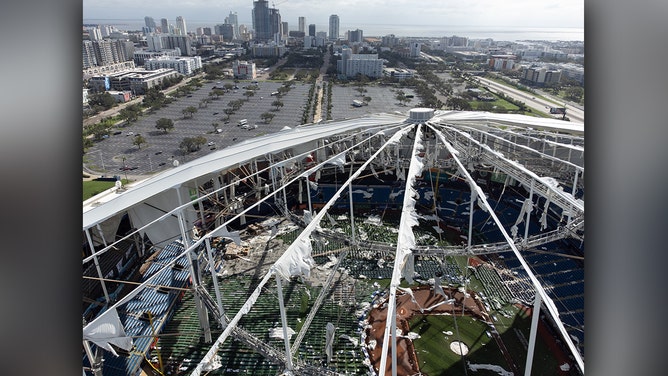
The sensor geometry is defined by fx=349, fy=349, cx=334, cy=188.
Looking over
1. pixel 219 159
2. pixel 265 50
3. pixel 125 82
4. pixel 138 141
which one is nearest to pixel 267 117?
pixel 138 141

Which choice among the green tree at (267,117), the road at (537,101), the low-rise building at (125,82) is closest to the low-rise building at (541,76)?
the road at (537,101)

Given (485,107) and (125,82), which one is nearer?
(485,107)

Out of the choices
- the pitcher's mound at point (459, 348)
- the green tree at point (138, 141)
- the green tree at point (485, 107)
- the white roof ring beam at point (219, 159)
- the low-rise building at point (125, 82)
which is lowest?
the pitcher's mound at point (459, 348)

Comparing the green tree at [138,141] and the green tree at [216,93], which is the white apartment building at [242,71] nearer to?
the green tree at [216,93]

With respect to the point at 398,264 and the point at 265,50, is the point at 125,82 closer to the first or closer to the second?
the point at 265,50

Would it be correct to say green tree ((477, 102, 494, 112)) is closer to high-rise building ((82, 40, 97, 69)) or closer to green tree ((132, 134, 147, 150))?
green tree ((132, 134, 147, 150))

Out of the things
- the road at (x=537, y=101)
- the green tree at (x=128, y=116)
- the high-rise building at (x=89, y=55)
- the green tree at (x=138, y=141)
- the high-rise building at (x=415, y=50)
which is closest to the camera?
the green tree at (x=138, y=141)
